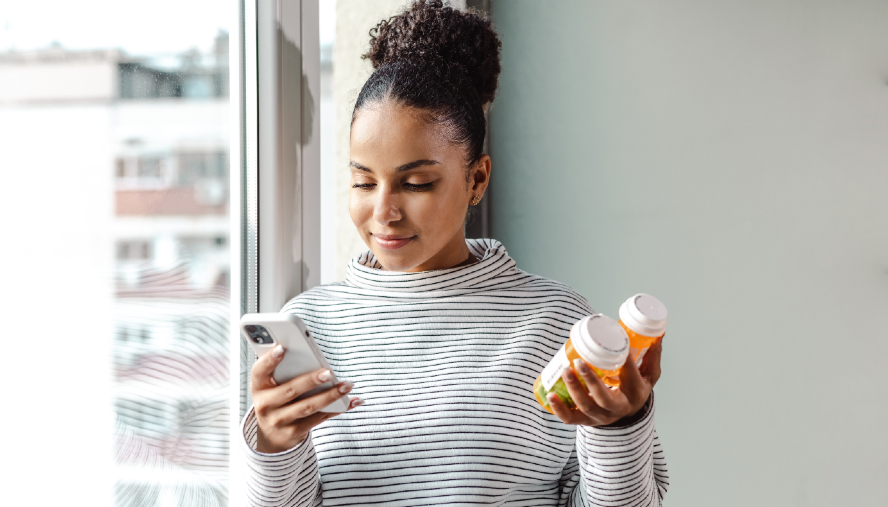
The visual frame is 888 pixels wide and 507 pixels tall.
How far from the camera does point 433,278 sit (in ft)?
2.58

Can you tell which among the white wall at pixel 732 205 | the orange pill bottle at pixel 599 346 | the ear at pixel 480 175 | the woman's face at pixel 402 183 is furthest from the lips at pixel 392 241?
the white wall at pixel 732 205

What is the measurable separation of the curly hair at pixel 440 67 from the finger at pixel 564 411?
1.01 feet

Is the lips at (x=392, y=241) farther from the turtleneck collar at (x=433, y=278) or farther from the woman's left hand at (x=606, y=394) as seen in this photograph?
the woman's left hand at (x=606, y=394)

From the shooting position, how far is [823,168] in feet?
3.96

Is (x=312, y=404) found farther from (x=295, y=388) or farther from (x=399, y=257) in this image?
(x=399, y=257)

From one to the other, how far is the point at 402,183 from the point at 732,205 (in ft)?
2.72

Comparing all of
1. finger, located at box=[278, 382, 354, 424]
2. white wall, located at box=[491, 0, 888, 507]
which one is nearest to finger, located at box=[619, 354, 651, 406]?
finger, located at box=[278, 382, 354, 424]

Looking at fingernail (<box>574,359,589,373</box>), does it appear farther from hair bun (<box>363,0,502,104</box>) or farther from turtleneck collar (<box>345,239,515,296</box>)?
hair bun (<box>363,0,502,104</box>)

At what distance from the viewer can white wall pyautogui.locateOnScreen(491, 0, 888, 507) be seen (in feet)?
3.93

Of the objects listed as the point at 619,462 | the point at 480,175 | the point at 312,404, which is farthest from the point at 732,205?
the point at 312,404

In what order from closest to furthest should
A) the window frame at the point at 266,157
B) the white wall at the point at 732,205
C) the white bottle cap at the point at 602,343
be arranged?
the white bottle cap at the point at 602,343
the window frame at the point at 266,157
the white wall at the point at 732,205

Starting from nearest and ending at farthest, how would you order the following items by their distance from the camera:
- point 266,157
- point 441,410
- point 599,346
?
point 599,346
point 441,410
point 266,157

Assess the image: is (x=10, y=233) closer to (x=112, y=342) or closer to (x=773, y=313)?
(x=112, y=342)

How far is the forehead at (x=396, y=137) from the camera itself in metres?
0.69
